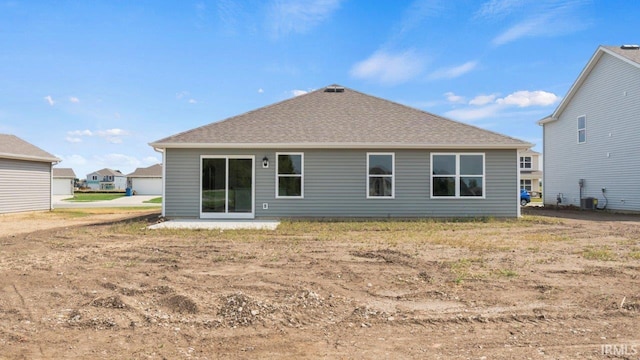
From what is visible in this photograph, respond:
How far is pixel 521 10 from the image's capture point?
44.2 ft

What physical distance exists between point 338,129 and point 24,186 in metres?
15.1

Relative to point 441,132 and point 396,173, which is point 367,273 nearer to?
point 396,173

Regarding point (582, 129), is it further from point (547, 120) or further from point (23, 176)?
point (23, 176)

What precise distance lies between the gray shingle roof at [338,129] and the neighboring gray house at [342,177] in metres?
0.08

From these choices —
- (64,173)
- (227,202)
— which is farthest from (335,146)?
(64,173)

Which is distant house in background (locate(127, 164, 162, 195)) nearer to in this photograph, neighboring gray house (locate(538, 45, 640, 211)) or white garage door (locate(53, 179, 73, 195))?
white garage door (locate(53, 179, 73, 195))

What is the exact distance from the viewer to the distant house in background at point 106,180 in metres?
69.2

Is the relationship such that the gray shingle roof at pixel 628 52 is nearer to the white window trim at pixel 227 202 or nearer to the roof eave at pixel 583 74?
the roof eave at pixel 583 74

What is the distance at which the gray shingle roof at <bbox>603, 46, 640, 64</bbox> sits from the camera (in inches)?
654

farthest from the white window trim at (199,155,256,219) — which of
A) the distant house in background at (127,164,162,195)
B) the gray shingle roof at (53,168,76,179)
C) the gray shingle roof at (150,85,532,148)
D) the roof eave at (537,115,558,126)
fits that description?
the gray shingle roof at (53,168,76,179)

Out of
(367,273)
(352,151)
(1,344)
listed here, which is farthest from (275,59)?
(1,344)

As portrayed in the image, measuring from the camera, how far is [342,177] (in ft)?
43.6

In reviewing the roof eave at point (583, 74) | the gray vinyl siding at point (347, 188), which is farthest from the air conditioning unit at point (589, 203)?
the gray vinyl siding at point (347, 188)

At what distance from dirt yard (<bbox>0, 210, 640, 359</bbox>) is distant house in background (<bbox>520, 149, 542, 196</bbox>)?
34554mm
